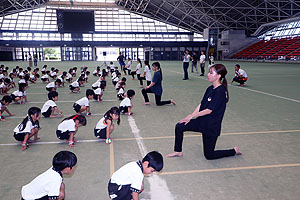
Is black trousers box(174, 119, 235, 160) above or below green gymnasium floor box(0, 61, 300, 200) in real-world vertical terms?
above

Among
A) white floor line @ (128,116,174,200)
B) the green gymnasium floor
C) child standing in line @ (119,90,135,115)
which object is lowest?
white floor line @ (128,116,174,200)

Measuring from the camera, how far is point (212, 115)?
14.3ft

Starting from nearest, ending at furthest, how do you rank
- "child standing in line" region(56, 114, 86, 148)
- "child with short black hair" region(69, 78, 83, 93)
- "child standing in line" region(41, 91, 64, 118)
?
"child standing in line" region(56, 114, 86, 148) < "child standing in line" region(41, 91, 64, 118) < "child with short black hair" region(69, 78, 83, 93)

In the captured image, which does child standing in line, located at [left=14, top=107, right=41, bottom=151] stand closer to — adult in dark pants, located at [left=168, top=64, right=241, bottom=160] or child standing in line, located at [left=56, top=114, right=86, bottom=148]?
child standing in line, located at [left=56, top=114, right=86, bottom=148]

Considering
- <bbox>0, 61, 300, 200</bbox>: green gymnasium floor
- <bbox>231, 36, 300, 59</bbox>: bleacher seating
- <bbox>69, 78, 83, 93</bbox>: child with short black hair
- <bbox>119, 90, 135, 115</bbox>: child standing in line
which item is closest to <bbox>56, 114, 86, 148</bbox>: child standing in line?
<bbox>0, 61, 300, 200</bbox>: green gymnasium floor

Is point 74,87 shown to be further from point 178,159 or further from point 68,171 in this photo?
point 68,171

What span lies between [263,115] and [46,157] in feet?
20.8

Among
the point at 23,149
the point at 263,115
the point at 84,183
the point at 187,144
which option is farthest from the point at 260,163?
the point at 23,149

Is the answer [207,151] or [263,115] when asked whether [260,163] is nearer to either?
[207,151]

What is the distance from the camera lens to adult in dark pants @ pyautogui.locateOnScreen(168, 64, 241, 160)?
4254 millimetres

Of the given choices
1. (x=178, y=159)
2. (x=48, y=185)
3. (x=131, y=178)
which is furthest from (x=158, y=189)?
(x=48, y=185)

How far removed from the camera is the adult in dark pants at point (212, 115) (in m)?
4.25

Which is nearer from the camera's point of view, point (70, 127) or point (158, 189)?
point (158, 189)

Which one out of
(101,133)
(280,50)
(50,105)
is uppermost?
(280,50)
